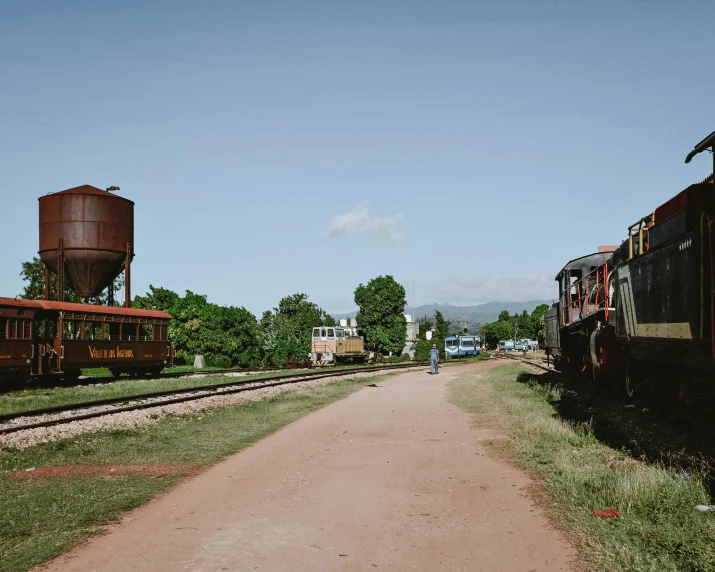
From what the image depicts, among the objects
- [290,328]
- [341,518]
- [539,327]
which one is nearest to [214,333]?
[290,328]

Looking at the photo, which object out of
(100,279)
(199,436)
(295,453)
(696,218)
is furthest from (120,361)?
(696,218)

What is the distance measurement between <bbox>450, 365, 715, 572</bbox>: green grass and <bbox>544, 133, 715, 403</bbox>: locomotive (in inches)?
67.9

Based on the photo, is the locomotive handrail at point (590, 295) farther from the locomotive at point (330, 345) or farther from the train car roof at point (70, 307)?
the locomotive at point (330, 345)

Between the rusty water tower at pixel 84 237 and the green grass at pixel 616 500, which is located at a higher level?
the rusty water tower at pixel 84 237

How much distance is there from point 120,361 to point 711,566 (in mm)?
26239

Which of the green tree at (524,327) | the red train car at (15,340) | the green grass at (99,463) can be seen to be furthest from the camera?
the green tree at (524,327)

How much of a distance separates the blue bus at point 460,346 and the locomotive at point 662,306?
5230cm

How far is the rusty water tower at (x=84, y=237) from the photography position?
3519 cm

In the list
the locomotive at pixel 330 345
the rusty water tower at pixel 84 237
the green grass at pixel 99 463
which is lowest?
the green grass at pixel 99 463

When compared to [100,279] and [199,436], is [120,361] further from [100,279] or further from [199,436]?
[199,436]

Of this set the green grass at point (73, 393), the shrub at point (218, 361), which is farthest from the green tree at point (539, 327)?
the green grass at point (73, 393)

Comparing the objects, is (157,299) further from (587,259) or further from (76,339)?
(587,259)

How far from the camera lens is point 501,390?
24.4 meters

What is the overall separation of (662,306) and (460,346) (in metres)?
62.2
